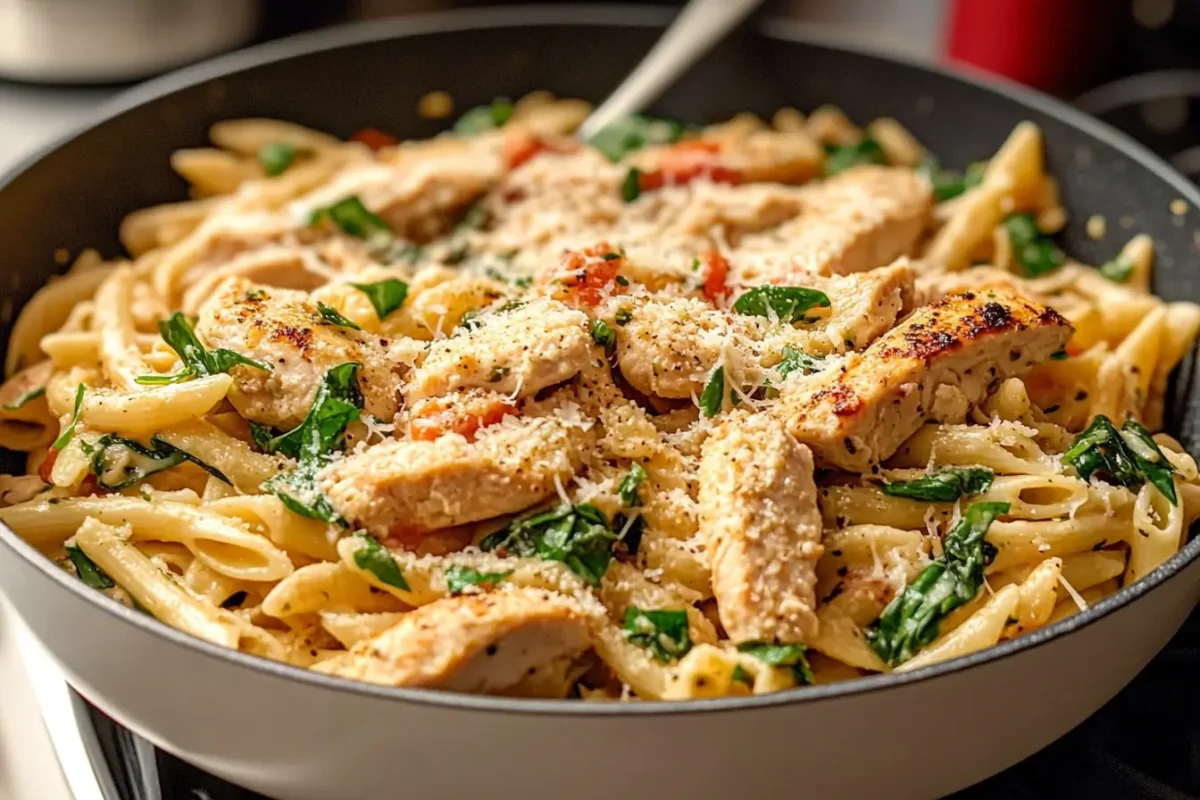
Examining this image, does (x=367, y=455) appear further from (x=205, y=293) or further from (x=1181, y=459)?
(x=1181, y=459)

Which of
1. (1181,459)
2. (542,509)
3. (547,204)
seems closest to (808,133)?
(547,204)

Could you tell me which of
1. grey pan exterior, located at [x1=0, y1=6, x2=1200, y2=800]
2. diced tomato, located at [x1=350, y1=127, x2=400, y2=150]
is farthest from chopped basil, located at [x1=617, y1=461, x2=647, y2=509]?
diced tomato, located at [x1=350, y1=127, x2=400, y2=150]

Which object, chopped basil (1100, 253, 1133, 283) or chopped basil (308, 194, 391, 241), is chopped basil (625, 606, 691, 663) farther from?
chopped basil (1100, 253, 1133, 283)

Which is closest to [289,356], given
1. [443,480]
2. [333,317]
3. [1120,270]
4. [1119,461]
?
[333,317]

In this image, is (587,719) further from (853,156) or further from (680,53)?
(680,53)

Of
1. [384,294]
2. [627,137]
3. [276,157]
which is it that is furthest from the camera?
[627,137]

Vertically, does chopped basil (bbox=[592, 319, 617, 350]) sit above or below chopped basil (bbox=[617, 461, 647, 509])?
above
